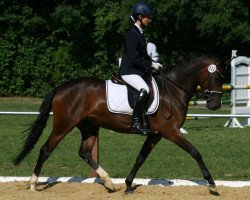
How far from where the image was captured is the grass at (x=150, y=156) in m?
10.0

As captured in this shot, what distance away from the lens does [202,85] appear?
26.2 ft

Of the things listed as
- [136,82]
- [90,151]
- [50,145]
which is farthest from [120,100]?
[50,145]

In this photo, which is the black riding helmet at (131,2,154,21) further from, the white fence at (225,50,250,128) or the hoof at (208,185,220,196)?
the white fence at (225,50,250,128)

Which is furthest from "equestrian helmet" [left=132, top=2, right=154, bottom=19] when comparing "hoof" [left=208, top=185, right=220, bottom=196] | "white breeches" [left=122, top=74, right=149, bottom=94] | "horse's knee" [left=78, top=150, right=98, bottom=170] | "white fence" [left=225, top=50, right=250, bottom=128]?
"white fence" [left=225, top=50, right=250, bottom=128]

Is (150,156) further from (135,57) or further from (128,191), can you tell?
(135,57)

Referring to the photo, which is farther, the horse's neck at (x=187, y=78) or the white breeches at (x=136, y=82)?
the horse's neck at (x=187, y=78)

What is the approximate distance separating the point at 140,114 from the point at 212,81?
100 cm

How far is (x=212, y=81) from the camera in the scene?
25.9ft

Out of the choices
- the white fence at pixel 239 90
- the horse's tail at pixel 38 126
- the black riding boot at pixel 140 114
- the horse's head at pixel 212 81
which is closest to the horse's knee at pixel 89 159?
the horse's tail at pixel 38 126

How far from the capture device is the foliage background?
99.3 feet

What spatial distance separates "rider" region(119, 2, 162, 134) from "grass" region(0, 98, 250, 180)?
2.14 meters

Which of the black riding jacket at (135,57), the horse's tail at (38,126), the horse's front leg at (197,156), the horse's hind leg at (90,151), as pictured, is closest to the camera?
the horse's front leg at (197,156)

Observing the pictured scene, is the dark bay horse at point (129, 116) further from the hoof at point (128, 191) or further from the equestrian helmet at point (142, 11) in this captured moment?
the equestrian helmet at point (142, 11)

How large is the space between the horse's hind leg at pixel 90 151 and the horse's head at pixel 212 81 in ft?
5.03
